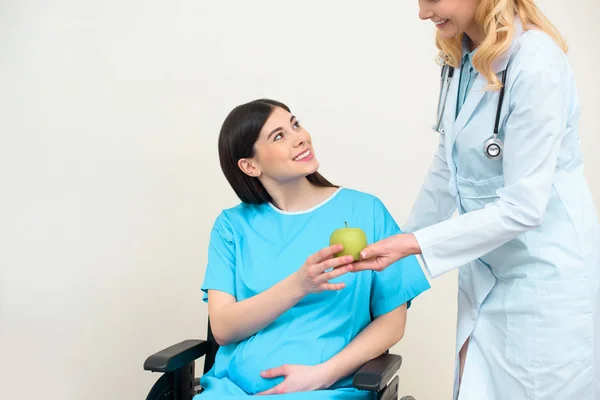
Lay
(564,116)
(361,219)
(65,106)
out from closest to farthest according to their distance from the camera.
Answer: (564,116) → (361,219) → (65,106)

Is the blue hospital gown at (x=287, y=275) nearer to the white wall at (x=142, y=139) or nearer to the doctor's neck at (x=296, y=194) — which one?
the doctor's neck at (x=296, y=194)

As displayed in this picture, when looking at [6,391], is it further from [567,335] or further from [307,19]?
[567,335]

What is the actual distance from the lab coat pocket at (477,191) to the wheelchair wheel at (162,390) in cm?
89

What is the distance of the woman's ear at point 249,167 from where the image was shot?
6.57ft

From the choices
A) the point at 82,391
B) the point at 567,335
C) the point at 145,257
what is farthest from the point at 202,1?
the point at 567,335

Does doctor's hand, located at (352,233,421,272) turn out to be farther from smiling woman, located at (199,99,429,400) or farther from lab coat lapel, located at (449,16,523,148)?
lab coat lapel, located at (449,16,523,148)

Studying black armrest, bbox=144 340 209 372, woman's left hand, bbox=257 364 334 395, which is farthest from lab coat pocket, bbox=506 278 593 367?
black armrest, bbox=144 340 209 372

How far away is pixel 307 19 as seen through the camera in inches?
111

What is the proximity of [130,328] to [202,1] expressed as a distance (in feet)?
4.11

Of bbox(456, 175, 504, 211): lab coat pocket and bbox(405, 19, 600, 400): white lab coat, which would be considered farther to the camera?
bbox(456, 175, 504, 211): lab coat pocket

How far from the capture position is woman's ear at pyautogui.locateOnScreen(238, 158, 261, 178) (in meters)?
2.00

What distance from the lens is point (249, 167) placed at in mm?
2012

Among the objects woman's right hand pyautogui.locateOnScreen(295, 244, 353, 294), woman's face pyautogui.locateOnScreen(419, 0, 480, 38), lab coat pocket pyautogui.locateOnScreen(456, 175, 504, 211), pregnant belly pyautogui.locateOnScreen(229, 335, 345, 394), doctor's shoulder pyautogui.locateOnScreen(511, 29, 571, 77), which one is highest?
woman's face pyautogui.locateOnScreen(419, 0, 480, 38)

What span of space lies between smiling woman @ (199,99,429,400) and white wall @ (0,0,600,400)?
79cm
